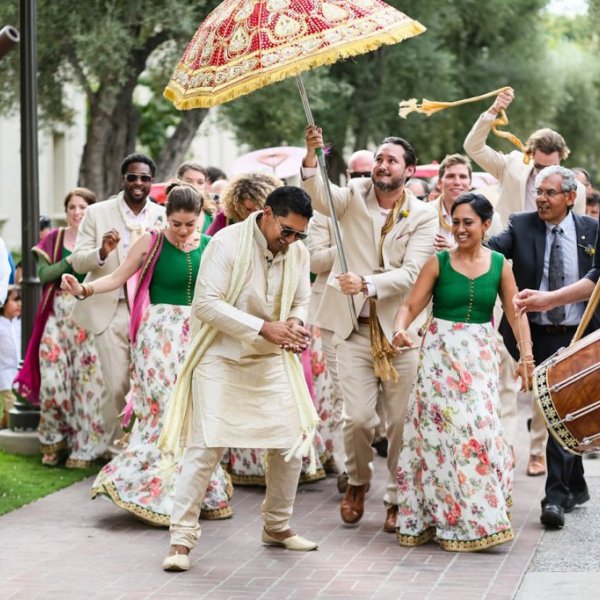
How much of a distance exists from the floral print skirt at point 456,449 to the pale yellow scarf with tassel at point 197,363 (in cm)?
81

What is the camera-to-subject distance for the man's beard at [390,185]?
8717mm

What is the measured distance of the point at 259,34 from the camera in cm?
729

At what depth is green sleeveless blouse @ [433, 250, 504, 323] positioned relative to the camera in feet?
27.5

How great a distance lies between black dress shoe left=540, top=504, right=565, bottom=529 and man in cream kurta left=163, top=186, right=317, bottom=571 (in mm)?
1775

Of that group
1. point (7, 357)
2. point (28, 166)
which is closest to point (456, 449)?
point (28, 166)

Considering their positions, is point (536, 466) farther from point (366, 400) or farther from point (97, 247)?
point (97, 247)

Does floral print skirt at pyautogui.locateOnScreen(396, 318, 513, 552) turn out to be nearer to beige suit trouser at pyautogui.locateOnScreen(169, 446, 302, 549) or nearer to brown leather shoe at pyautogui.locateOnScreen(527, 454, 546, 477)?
beige suit trouser at pyautogui.locateOnScreen(169, 446, 302, 549)

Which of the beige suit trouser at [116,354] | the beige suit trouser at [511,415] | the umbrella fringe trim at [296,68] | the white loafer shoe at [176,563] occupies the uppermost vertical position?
the umbrella fringe trim at [296,68]

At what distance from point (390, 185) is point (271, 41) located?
1.70 meters

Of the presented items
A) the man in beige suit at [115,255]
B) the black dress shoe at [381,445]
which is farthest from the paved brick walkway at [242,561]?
the black dress shoe at [381,445]

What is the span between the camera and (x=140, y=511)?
28.9 feet

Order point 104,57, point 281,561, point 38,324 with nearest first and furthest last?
point 281,561, point 38,324, point 104,57

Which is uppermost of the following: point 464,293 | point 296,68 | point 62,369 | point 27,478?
point 296,68

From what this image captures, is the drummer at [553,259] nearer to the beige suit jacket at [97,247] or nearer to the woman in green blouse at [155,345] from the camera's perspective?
the woman in green blouse at [155,345]
